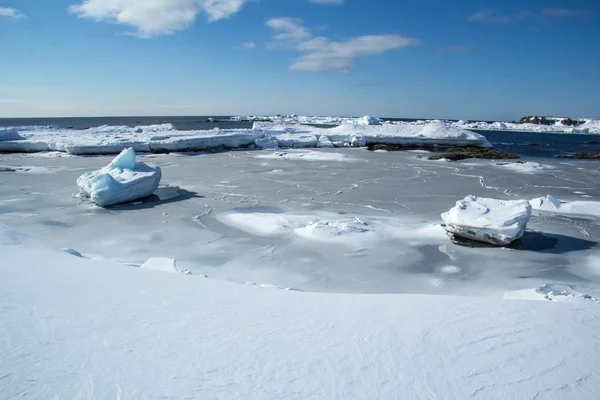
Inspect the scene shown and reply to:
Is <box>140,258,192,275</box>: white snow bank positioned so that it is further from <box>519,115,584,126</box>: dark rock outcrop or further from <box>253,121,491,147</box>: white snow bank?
<box>519,115,584,126</box>: dark rock outcrop

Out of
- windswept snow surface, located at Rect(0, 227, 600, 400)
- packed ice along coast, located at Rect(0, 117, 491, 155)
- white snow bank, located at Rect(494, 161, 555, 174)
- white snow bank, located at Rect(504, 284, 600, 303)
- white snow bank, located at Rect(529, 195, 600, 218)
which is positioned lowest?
white snow bank, located at Rect(504, 284, 600, 303)

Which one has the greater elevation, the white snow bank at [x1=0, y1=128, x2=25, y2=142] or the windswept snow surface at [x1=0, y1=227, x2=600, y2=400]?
the white snow bank at [x1=0, y1=128, x2=25, y2=142]

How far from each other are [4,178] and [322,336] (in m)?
12.9

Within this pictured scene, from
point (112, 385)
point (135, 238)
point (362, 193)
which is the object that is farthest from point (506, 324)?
point (362, 193)

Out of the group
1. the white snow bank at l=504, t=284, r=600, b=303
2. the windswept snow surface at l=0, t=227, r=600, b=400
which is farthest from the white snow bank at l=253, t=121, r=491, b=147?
the windswept snow surface at l=0, t=227, r=600, b=400

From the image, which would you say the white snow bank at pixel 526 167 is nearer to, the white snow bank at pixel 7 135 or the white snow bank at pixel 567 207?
the white snow bank at pixel 567 207

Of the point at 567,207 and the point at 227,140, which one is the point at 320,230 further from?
the point at 227,140

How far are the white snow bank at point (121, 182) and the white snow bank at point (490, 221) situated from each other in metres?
6.29

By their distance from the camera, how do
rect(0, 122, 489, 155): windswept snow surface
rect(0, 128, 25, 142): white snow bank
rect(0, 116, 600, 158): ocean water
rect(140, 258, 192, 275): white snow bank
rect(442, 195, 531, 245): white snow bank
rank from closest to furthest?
rect(140, 258, 192, 275): white snow bank, rect(442, 195, 531, 245): white snow bank, rect(0, 122, 489, 155): windswept snow surface, rect(0, 128, 25, 142): white snow bank, rect(0, 116, 600, 158): ocean water

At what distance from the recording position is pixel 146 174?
926cm

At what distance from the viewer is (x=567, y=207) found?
27.2ft

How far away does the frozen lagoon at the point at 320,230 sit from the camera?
4.84m

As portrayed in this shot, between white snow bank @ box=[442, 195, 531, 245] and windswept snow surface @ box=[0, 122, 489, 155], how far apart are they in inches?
657

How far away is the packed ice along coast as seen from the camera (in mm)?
19891
